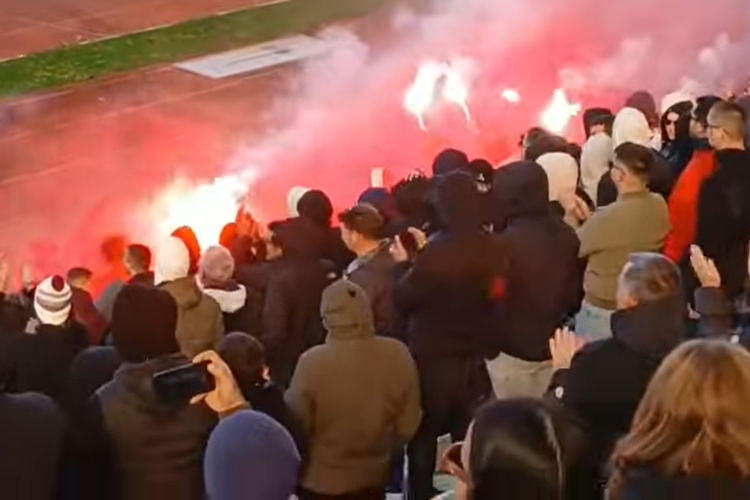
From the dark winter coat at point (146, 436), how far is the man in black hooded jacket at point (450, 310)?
1.48m

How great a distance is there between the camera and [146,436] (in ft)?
13.7

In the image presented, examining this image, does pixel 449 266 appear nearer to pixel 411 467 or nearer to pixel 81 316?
pixel 411 467

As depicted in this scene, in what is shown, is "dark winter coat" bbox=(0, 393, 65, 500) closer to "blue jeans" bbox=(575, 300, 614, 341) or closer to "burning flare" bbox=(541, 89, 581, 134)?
"blue jeans" bbox=(575, 300, 614, 341)

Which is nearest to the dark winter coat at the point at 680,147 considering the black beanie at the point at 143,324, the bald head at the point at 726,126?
the bald head at the point at 726,126

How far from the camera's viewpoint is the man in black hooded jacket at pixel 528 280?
18.4 ft

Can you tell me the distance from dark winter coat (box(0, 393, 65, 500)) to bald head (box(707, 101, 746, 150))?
334cm

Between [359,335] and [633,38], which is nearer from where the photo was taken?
[359,335]

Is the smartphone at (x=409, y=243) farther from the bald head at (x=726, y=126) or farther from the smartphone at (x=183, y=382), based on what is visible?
the smartphone at (x=183, y=382)

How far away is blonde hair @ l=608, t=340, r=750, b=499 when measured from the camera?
3021 millimetres

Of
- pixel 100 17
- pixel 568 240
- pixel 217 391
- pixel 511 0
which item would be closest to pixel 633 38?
pixel 511 0

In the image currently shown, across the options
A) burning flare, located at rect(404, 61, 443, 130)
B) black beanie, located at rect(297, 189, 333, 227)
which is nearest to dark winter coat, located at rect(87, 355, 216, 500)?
black beanie, located at rect(297, 189, 333, 227)

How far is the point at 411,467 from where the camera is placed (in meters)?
5.80

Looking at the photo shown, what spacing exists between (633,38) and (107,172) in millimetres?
5013

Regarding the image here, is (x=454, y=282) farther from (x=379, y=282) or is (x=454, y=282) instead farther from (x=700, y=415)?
(x=700, y=415)
